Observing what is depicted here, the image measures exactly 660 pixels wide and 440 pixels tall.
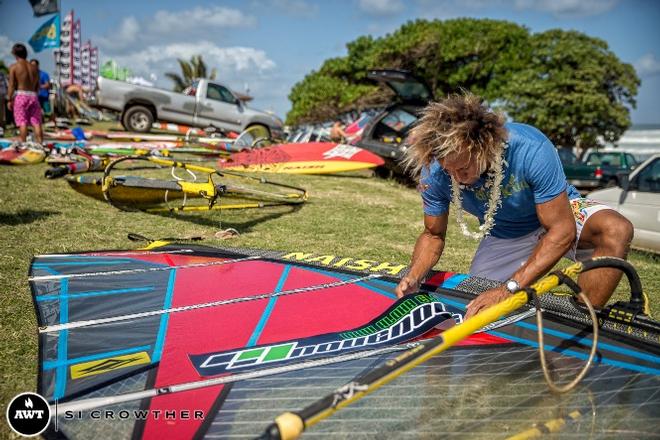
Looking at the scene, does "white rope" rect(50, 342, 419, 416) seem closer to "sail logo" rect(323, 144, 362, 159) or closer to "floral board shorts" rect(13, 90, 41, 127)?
"sail logo" rect(323, 144, 362, 159)

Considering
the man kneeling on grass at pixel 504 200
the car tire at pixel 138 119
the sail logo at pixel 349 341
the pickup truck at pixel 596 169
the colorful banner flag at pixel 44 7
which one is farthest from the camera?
the colorful banner flag at pixel 44 7

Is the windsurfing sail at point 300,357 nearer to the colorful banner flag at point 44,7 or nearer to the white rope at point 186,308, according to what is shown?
the white rope at point 186,308

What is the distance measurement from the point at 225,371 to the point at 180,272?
1.46 metres

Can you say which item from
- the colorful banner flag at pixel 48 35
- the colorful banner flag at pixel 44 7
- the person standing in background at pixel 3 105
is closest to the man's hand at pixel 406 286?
the person standing in background at pixel 3 105

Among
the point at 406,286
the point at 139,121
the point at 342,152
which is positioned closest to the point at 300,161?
the point at 342,152

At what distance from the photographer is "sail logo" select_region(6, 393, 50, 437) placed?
1792 mm

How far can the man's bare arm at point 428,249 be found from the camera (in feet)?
9.73

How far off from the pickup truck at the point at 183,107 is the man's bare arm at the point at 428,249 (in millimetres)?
12764

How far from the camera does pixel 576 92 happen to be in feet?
75.3

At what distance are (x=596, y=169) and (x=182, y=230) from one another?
11.9m

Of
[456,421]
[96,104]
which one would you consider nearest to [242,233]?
→ [456,421]

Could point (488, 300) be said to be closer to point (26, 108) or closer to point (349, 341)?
point (349, 341)

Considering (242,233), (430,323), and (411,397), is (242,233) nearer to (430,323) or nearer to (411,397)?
(430,323)

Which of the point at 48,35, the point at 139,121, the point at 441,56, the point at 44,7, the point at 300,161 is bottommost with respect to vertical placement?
the point at 300,161
